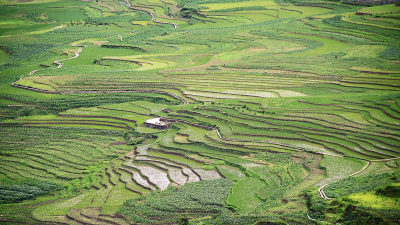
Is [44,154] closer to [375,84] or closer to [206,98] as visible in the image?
[206,98]

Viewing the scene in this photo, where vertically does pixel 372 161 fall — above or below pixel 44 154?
above

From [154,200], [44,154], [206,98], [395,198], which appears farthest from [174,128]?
[395,198]

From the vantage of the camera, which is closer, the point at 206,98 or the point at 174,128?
the point at 174,128

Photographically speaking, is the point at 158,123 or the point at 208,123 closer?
the point at 208,123

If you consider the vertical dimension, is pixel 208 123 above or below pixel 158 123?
above

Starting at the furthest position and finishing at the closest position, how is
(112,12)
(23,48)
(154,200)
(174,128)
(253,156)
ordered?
(112,12)
(23,48)
(174,128)
(253,156)
(154,200)

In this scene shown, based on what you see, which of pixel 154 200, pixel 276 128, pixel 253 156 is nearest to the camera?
pixel 154 200

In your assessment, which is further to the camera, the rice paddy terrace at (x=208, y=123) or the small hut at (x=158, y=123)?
the small hut at (x=158, y=123)

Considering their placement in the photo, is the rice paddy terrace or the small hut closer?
the rice paddy terrace
